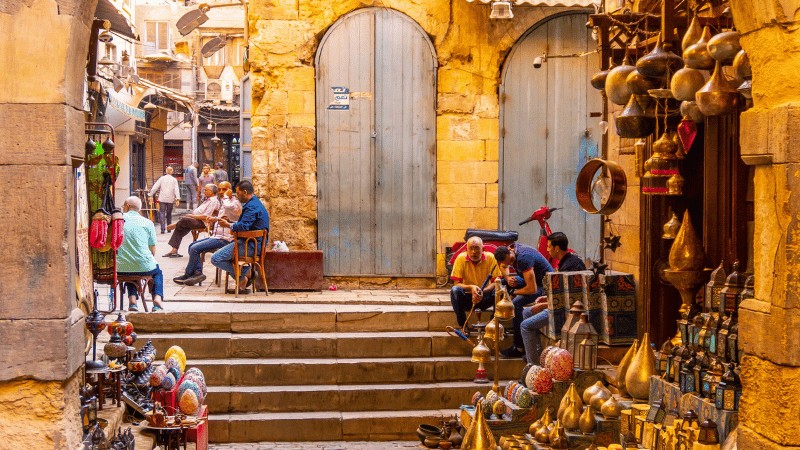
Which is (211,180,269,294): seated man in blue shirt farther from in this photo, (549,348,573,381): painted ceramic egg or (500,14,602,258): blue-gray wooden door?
(549,348,573,381): painted ceramic egg

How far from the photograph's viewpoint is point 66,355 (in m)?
5.11

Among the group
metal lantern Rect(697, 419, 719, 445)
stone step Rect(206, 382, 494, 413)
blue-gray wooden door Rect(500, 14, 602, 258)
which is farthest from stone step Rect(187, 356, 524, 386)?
metal lantern Rect(697, 419, 719, 445)

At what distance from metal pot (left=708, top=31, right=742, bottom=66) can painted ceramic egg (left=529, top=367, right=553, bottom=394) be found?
330cm

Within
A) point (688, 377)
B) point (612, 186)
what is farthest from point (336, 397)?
point (688, 377)

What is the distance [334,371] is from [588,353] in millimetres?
2913

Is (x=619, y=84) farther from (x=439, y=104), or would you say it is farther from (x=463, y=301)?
(x=439, y=104)

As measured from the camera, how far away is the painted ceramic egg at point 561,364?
27.3 ft

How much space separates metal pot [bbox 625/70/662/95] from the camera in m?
7.16

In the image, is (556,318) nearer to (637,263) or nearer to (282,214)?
(637,263)

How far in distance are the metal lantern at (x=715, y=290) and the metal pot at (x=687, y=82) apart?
3.62 ft

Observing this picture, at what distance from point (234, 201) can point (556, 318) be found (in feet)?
21.3

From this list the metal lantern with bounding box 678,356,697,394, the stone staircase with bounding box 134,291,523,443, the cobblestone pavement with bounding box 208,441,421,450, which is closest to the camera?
the metal lantern with bounding box 678,356,697,394

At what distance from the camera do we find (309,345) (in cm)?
1074

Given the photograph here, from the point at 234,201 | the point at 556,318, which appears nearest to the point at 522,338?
the point at 556,318
